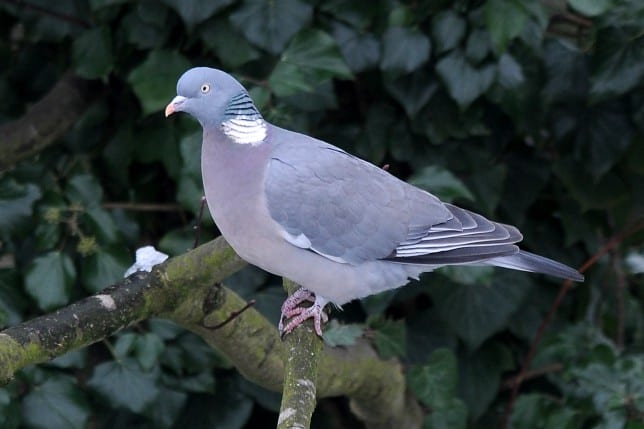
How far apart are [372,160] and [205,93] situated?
0.79 meters

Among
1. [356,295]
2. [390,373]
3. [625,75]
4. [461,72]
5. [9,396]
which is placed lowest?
[9,396]

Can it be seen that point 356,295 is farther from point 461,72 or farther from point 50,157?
point 50,157

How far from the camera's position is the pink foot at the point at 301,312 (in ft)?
5.71

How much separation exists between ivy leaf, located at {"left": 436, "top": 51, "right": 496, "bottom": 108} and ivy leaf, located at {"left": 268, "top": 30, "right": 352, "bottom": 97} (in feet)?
0.76

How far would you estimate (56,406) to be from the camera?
6.54 ft

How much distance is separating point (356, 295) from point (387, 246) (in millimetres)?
115

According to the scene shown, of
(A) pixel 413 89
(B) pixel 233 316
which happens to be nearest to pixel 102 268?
(B) pixel 233 316

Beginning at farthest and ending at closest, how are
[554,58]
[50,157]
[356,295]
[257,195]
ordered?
1. [50,157]
2. [554,58]
3. [356,295]
4. [257,195]

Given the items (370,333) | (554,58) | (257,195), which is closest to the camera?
(257,195)

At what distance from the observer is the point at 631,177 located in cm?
259

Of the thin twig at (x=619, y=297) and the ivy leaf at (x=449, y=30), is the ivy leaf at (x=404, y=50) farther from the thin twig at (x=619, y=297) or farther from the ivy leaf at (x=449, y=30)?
the thin twig at (x=619, y=297)

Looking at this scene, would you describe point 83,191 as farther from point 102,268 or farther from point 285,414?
point 285,414

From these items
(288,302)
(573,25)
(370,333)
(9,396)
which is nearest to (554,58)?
(573,25)

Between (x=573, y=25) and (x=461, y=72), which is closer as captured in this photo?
(x=461, y=72)
